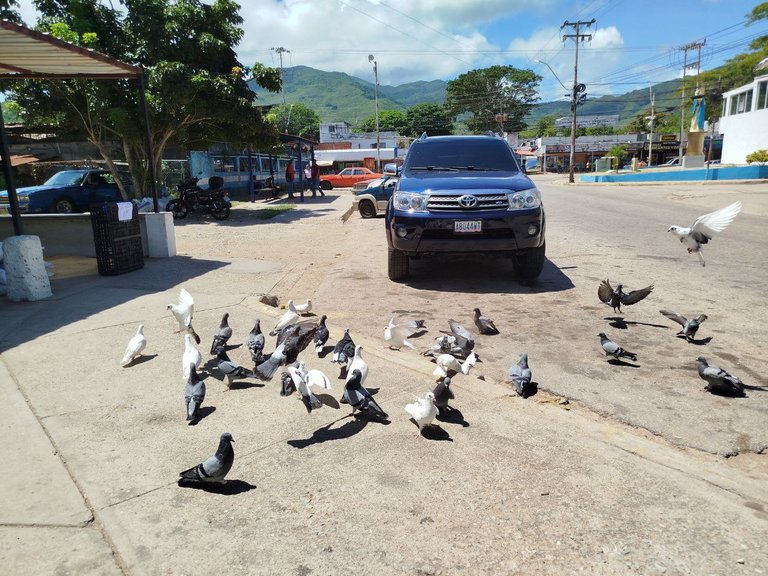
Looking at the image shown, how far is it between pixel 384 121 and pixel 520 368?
12023 centimetres

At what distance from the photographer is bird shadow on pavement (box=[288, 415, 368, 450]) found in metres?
3.12

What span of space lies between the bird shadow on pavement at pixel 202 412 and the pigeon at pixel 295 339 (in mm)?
702

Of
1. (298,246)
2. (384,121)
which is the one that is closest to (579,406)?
(298,246)

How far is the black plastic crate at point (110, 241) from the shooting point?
25.0ft

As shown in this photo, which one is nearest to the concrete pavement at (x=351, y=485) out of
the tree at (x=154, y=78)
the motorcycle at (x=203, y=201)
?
the tree at (x=154, y=78)

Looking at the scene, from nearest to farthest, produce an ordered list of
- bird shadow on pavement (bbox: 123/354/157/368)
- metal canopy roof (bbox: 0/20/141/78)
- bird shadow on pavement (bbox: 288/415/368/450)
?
bird shadow on pavement (bbox: 288/415/368/450) < bird shadow on pavement (bbox: 123/354/157/368) < metal canopy roof (bbox: 0/20/141/78)

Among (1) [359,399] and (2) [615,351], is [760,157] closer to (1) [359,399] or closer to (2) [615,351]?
(2) [615,351]

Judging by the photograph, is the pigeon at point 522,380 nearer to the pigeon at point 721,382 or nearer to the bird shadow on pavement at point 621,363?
the bird shadow on pavement at point 621,363

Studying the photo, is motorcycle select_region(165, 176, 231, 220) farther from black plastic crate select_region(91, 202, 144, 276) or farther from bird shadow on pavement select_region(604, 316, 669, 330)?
bird shadow on pavement select_region(604, 316, 669, 330)

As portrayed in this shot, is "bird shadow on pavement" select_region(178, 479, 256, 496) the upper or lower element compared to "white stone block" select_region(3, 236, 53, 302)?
lower

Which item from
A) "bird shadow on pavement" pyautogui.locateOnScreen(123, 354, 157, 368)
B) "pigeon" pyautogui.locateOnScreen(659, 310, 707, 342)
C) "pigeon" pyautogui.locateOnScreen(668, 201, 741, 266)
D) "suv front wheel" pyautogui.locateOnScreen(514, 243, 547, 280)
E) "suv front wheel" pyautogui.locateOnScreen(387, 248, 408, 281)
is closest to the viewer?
"bird shadow on pavement" pyautogui.locateOnScreen(123, 354, 157, 368)

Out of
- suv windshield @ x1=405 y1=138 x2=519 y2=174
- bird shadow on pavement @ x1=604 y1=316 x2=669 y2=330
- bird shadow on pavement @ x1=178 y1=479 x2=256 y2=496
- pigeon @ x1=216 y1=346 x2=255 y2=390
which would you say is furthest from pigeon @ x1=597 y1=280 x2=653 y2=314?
bird shadow on pavement @ x1=178 y1=479 x2=256 y2=496

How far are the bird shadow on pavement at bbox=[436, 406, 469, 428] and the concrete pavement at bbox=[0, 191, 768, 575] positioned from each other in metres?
0.03

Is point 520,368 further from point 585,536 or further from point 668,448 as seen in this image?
point 585,536
